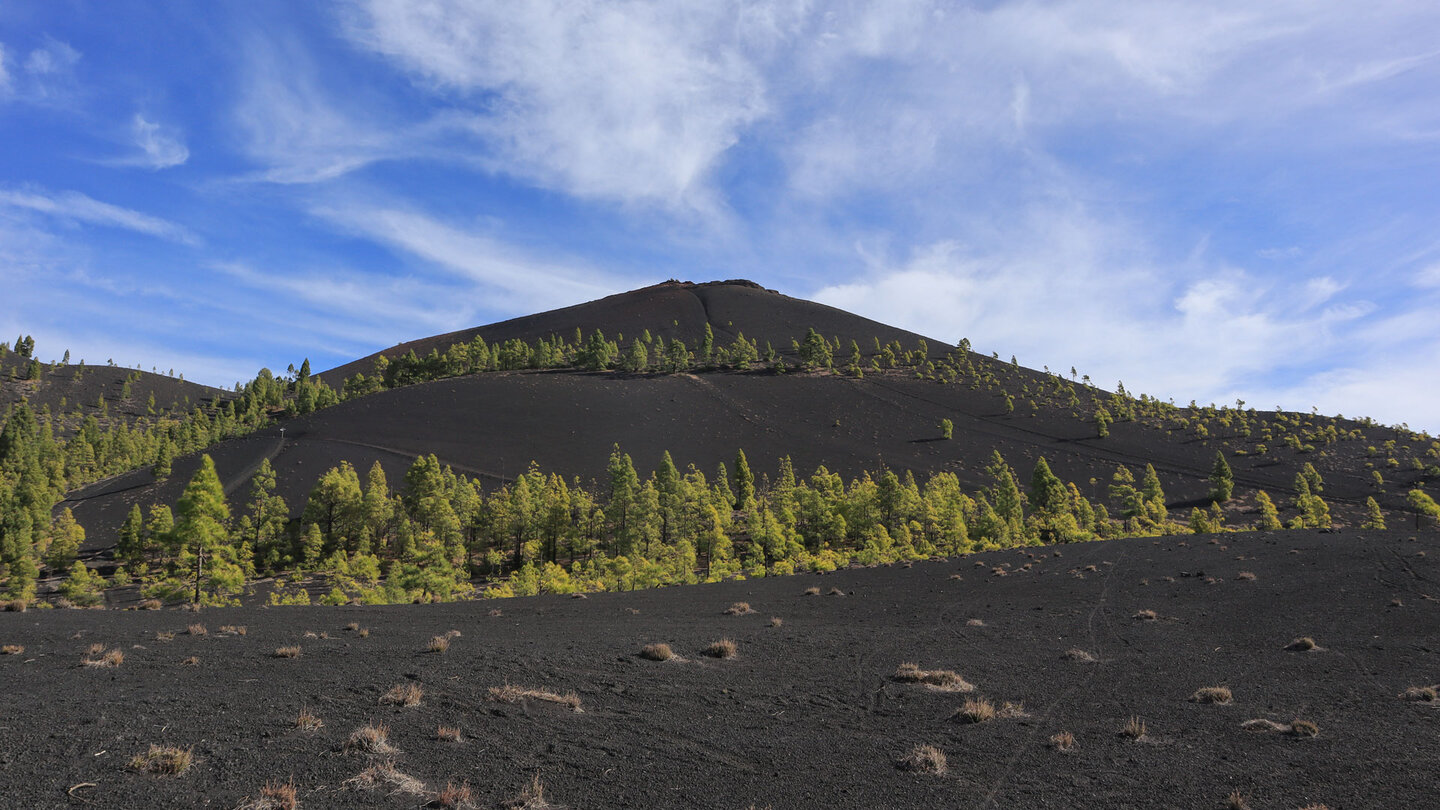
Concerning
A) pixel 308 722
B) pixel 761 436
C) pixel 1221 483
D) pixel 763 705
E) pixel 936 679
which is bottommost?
pixel 763 705

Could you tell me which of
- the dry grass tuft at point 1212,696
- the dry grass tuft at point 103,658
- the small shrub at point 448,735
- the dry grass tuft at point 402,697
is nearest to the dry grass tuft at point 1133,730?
the dry grass tuft at point 1212,696

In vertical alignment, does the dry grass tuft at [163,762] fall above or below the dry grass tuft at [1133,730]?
above

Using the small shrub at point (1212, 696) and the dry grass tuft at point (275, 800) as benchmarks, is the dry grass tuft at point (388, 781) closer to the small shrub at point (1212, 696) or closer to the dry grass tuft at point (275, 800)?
the dry grass tuft at point (275, 800)

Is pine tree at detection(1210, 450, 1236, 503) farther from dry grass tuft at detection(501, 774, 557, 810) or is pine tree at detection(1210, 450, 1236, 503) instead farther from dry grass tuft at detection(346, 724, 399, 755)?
dry grass tuft at detection(346, 724, 399, 755)

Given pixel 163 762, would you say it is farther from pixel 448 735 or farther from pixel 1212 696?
pixel 1212 696

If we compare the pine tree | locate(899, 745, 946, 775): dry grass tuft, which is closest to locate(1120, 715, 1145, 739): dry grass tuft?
locate(899, 745, 946, 775): dry grass tuft

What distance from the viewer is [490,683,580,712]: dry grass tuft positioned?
11914 mm

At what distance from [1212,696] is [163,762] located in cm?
1747

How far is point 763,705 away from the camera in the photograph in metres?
12.6

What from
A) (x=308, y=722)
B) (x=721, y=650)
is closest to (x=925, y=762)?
(x=721, y=650)

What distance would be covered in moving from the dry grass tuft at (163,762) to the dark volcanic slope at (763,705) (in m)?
0.14

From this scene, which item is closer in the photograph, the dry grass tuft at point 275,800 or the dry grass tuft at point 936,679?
the dry grass tuft at point 275,800

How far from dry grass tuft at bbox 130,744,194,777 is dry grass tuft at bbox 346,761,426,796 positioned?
202 centimetres

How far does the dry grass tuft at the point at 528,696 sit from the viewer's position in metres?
11.9
